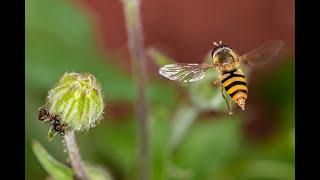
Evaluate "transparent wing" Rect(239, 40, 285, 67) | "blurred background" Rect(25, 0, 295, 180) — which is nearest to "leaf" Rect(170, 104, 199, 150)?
"blurred background" Rect(25, 0, 295, 180)

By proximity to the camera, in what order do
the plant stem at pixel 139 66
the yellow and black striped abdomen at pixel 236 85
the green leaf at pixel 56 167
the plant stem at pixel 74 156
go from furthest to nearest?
the plant stem at pixel 139 66, the green leaf at pixel 56 167, the plant stem at pixel 74 156, the yellow and black striped abdomen at pixel 236 85

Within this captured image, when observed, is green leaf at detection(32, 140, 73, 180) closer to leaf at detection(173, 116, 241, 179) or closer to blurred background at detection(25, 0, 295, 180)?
blurred background at detection(25, 0, 295, 180)

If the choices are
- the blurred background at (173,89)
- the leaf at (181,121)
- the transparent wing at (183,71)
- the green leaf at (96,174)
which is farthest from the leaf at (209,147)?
the transparent wing at (183,71)

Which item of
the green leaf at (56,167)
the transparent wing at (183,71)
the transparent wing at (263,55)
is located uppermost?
the transparent wing at (263,55)

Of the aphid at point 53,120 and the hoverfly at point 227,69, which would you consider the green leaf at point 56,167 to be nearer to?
the aphid at point 53,120

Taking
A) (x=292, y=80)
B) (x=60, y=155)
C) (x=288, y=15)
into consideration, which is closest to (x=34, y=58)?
(x=60, y=155)

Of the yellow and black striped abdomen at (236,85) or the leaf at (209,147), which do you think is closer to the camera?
the yellow and black striped abdomen at (236,85)
